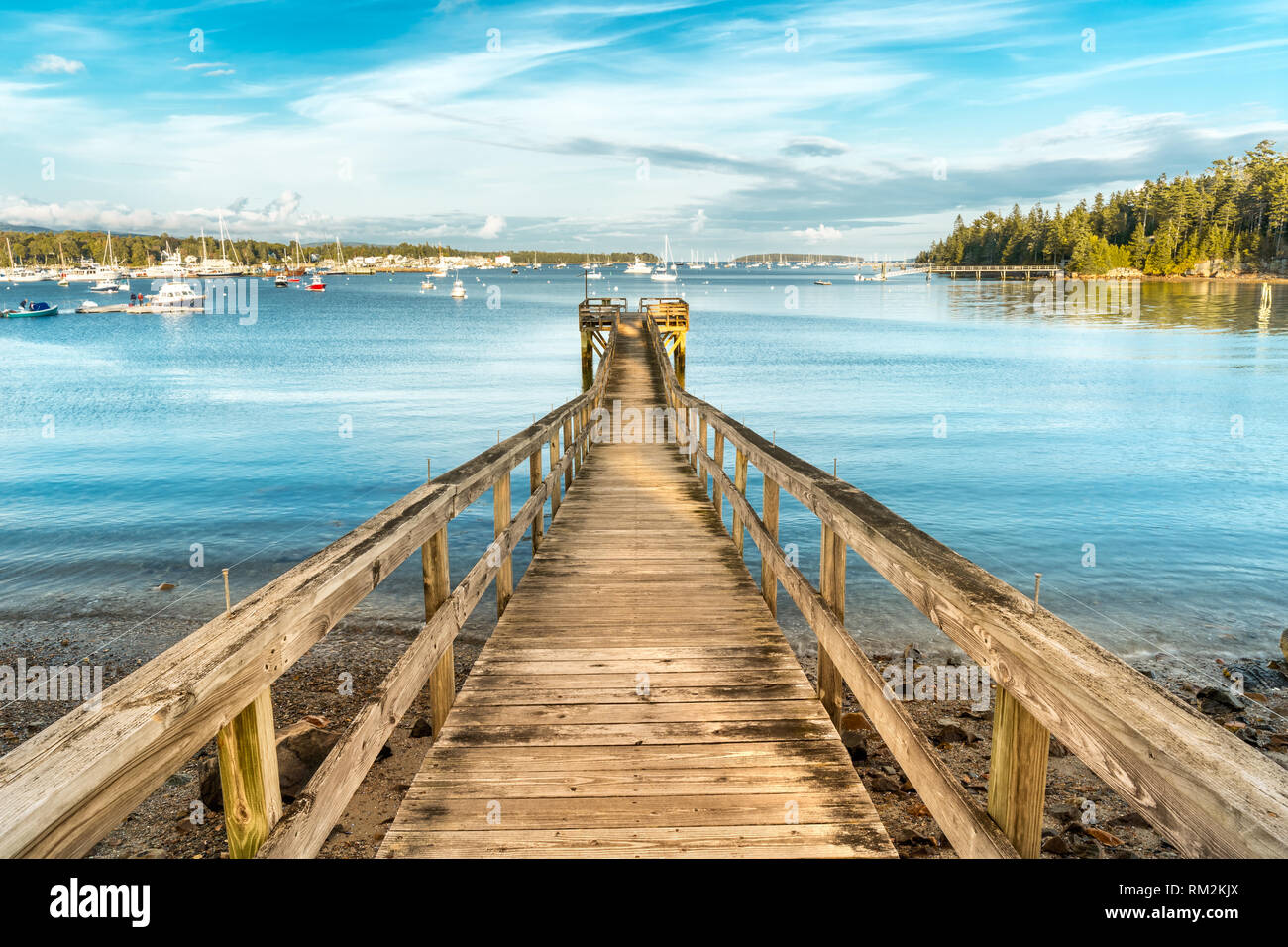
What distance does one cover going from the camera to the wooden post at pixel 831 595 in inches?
151

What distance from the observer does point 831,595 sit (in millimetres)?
3926

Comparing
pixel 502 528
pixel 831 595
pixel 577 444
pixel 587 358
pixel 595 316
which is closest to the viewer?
pixel 831 595

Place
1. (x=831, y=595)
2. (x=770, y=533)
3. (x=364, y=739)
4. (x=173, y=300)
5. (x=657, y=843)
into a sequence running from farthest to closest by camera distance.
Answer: (x=173, y=300), (x=770, y=533), (x=831, y=595), (x=657, y=843), (x=364, y=739)

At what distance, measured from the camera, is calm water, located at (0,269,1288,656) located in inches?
474

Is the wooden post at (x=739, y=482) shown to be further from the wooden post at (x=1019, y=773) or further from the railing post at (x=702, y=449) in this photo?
the wooden post at (x=1019, y=773)

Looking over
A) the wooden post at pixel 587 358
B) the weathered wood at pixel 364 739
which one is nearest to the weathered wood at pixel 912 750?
the weathered wood at pixel 364 739

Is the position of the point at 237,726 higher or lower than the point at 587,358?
lower

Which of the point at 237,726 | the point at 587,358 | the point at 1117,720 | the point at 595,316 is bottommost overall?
the point at 237,726

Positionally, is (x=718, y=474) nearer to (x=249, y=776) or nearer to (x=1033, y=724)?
(x=1033, y=724)

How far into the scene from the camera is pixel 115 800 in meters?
1.44

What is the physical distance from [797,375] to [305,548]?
1351 inches

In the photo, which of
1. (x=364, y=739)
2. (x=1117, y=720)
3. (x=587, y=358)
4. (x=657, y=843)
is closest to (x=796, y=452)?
(x=587, y=358)

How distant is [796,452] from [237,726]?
74.3 ft
